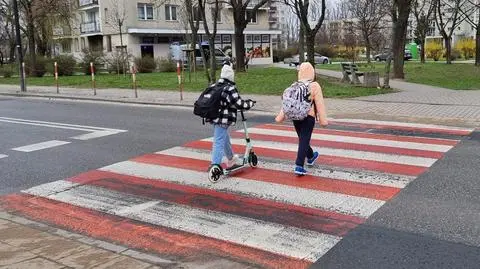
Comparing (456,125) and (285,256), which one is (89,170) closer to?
(285,256)

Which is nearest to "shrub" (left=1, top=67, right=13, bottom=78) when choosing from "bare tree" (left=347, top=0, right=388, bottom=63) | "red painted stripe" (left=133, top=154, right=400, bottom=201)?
"bare tree" (left=347, top=0, right=388, bottom=63)

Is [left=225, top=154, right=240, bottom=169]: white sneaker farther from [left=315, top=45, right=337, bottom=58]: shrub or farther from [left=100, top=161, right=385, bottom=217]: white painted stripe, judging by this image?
[left=315, top=45, right=337, bottom=58]: shrub

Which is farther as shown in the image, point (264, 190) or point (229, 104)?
point (229, 104)

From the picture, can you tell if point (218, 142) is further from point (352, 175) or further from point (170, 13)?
point (170, 13)

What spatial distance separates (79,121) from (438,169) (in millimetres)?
9047

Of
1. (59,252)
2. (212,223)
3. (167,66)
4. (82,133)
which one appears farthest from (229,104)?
(167,66)

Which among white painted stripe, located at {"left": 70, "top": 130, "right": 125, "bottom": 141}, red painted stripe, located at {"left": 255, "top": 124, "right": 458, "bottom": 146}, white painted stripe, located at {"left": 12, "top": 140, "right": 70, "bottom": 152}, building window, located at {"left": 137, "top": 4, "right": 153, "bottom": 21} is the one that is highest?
building window, located at {"left": 137, "top": 4, "right": 153, "bottom": 21}

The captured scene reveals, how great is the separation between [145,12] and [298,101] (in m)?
51.8

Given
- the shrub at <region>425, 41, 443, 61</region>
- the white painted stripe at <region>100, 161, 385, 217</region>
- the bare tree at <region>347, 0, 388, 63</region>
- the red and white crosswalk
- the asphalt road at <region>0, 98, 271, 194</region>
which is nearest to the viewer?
the red and white crosswalk

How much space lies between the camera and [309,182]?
22.3ft

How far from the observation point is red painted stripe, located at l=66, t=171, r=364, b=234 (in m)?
5.28

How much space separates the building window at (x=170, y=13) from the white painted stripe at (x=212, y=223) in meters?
53.3

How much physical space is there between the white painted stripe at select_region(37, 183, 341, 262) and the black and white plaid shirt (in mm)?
1347

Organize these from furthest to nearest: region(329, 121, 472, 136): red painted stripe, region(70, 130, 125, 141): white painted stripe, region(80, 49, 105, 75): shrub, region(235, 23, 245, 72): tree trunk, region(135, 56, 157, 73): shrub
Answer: region(135, 56, 157, 73): shrub, region(80, 49, 105, 75): shrub, region(235, 23, 245, 72): tree trunk, region(70, 130, 125, 141): white painted stripe, region(329, 121, 472, 136): red painted stripe
